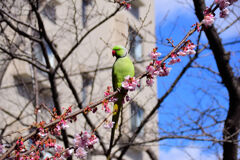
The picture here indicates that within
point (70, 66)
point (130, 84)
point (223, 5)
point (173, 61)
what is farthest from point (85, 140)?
point (70, 66)

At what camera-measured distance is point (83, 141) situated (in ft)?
8.92

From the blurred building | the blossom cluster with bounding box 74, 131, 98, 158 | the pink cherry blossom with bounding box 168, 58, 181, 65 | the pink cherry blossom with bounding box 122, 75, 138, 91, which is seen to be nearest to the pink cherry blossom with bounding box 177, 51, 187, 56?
the pink cherry blossom with bounding box 168, 58, 181, 65

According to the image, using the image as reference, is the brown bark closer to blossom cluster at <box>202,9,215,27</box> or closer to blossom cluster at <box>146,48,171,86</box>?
blossom cluster at <box>202,9,215,27</box>

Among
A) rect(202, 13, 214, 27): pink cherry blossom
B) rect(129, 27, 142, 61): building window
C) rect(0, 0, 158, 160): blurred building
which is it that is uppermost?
rect(0, 0, 158, 160): blurred building

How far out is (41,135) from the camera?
2441 mm

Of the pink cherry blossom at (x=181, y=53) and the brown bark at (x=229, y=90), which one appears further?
the brown bark at (x=229, y=90)

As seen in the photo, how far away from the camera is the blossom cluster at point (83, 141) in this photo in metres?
2.69

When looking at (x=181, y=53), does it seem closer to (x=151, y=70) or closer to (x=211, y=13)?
(x=151, y=70)

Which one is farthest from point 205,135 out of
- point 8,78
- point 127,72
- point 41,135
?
Answer: point 8,78

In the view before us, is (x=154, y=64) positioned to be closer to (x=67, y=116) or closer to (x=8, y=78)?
(x=67, y=116)

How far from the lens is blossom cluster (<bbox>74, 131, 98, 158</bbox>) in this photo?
8.82 ft

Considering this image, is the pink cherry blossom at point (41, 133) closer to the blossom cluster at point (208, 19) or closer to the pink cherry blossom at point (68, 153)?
the pink cherry blossom at point (68, 153)

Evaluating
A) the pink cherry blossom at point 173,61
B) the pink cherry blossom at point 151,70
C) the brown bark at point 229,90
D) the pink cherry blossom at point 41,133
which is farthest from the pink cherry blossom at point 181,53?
the brown bark at point 229,90

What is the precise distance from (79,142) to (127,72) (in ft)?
2.49
